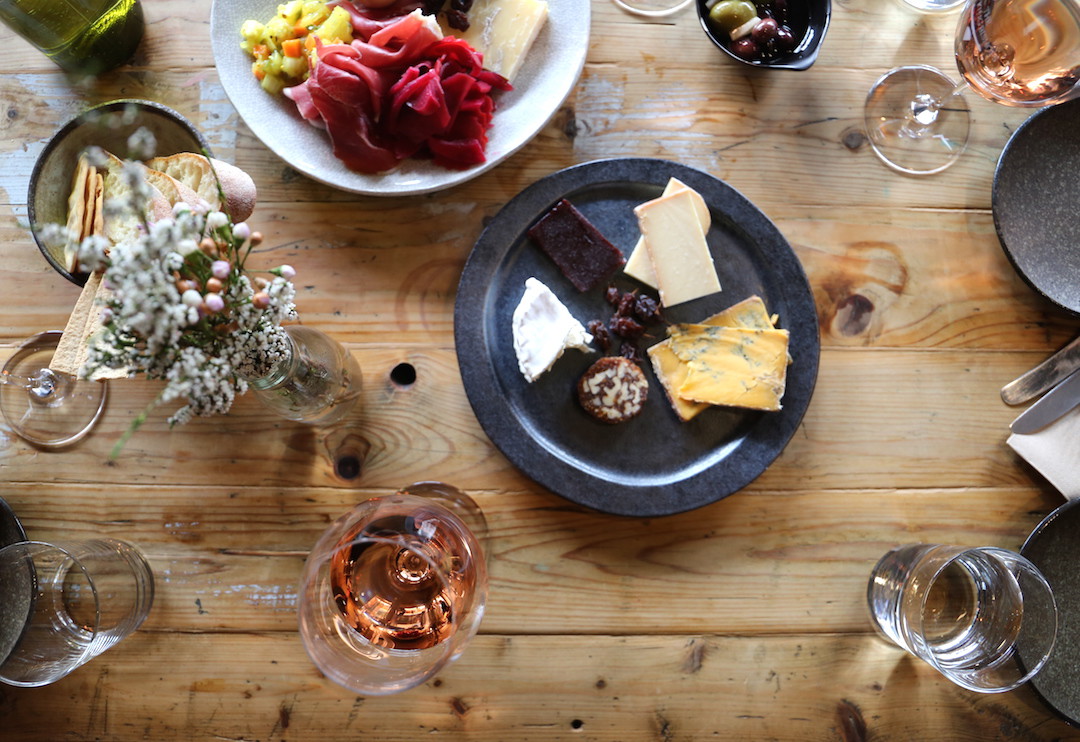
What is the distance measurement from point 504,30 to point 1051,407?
1277 mm

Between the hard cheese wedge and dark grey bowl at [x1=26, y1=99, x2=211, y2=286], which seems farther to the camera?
the hard cheese wedge

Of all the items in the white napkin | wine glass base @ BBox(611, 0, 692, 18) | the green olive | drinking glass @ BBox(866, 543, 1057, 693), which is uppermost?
the green olive

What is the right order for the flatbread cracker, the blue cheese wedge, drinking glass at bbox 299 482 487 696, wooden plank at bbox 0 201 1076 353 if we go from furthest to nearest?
wooden plank at bbox 0 201 1076 353 → the blue cheese wedge → the flatbread cracker → drinking glass at bbox 299 482 487 696

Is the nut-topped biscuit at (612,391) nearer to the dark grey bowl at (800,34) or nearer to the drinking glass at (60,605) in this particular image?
the dark grey bowl at (800,34)

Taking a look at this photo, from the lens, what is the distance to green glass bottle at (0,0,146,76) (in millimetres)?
1288

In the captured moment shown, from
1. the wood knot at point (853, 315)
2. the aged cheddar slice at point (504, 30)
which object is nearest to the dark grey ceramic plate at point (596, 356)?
the wood knot at point (853, 315)

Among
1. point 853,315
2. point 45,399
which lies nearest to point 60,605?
point 45,399

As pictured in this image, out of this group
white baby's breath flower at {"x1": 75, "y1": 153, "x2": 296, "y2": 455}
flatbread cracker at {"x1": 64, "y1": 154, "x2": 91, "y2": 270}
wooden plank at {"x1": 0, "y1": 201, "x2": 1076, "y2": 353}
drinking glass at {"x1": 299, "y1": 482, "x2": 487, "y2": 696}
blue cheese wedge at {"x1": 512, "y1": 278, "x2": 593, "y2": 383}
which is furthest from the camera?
wooden plank at {"x1": 0, "y1": 201, "x2": 1076, "y2": 353}

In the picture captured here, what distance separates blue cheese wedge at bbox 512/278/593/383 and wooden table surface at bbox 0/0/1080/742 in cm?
17

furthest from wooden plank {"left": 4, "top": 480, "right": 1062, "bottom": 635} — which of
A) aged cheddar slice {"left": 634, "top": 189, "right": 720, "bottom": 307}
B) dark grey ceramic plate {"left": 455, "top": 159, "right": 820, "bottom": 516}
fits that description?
aged cheddar slice {"left": 634, "top": 189, "right": 720, "bottom": 307}

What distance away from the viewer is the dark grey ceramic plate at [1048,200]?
144cm

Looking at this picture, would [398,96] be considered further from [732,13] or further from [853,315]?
[853,315]

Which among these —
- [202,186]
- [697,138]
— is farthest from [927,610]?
[202,186]

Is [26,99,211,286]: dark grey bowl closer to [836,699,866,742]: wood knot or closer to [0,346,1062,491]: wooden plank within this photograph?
[0,346,1062,491]: wooden plank
